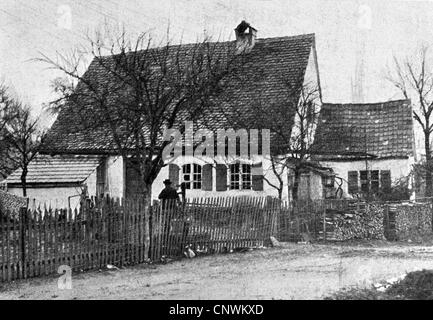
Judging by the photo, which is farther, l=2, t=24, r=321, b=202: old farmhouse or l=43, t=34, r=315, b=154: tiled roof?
l=43, t=34, r=315, b=154: tiled roof

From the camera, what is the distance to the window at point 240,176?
21.9m

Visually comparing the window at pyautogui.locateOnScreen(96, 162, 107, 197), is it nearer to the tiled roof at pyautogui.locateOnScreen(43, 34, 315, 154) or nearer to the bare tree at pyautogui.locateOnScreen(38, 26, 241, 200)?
the tiled roof at pyautogui.locateOnScreen(43, 34, 315, 154)

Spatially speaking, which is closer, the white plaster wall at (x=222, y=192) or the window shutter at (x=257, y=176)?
the white plaster wall at (x=222, y=192)

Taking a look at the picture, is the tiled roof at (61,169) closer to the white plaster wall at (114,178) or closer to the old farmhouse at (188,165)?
the old farmhouse at (188,165)

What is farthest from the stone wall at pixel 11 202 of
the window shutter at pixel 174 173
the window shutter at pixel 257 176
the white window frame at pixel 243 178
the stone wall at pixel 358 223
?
the stone wall at pixel 358 223

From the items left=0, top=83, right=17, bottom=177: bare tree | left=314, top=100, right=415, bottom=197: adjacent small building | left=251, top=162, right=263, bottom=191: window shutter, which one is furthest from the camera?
left=0, top=83, right=17, bottom=177: bare tree

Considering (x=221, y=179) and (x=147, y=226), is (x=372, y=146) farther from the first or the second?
(x=147, y=226)

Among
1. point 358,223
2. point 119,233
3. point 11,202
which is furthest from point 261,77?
point 119,233

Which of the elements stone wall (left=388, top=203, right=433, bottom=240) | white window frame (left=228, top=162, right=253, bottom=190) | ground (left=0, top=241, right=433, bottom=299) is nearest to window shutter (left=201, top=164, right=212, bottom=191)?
white window frame (left=228, top=162, right=253, bottom=190)

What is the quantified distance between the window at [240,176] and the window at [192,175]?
50.5 inches

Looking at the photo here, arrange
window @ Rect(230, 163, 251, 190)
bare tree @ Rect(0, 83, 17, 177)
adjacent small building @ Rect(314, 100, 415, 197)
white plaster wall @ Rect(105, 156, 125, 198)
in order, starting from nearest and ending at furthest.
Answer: window @ Rect(230, 163, 251, 190)
white plaster wall @ Rect(105, 156, 125, 198)
adjacent small building @ Rect(314, 100, 415, 197)
bare tree @ Rect(0, 83, 17, 177)

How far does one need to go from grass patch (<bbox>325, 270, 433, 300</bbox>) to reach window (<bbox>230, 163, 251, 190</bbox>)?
1269cm

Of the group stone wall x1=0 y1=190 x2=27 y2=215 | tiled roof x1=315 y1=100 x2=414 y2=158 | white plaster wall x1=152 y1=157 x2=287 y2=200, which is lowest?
stone wall x1=0 y1=190 x2=27 y2=215

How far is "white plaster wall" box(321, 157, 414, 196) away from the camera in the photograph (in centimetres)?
2434
